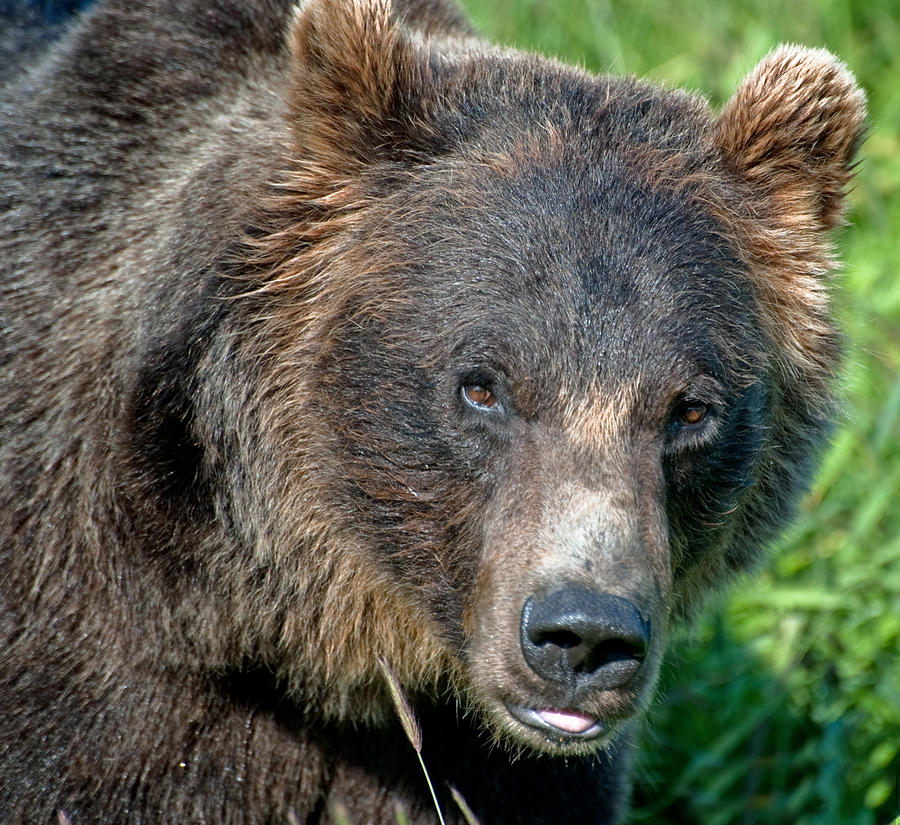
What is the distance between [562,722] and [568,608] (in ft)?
1.51

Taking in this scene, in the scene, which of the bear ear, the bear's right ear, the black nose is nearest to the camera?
the black nose

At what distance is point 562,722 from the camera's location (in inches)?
148

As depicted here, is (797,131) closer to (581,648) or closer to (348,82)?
(348,82)

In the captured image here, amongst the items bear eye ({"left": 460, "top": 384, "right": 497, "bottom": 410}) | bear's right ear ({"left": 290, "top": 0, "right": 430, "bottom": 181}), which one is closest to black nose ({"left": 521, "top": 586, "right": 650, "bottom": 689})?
bear eye ({"left": 460, "top": 384, "right": 497, "bottom": 410})

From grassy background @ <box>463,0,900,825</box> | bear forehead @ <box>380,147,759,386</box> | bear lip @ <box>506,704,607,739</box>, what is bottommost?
grassy background @ <box>463,0,900,825</box>

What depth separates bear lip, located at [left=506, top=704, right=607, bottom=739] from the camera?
3.73 metres

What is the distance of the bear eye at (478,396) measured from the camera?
387 centimetres

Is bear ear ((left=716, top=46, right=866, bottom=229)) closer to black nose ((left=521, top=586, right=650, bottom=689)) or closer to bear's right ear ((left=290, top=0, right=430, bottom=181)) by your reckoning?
bear's right ear ((left=290, top=0, right=430, bottom=181))

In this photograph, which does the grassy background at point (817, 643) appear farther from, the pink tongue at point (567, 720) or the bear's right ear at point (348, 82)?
the bear's right ear at point (348, 82)

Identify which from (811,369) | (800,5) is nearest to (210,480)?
(811,369)

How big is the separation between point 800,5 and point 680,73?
3.13ft

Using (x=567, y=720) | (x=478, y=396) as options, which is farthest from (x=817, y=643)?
(x=478, y=396)

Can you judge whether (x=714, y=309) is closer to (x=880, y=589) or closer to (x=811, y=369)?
(x=811, y=369)

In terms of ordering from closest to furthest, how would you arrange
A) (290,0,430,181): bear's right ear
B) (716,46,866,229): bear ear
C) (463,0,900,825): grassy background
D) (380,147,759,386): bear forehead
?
(380,147,759,386): bear forehead
(290,0,430,181): bear's right ear
(716,46,866,229): bear ear
(463,0,900,825): grassy background
